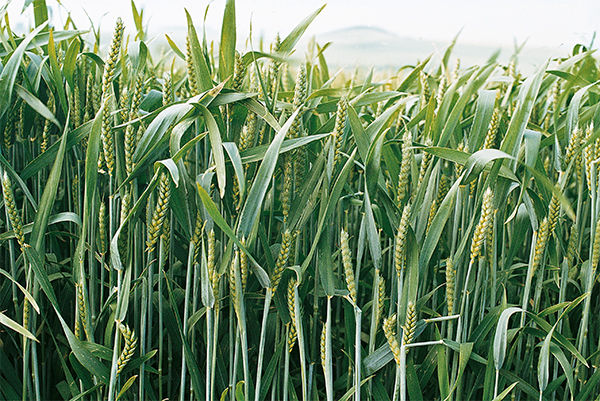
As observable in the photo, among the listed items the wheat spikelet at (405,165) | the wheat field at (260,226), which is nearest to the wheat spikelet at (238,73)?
the wheat field at (260,226)

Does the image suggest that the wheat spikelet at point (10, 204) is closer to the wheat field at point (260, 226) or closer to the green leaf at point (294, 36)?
the wheat field at point (260, 226)

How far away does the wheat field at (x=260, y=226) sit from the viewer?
0.72m

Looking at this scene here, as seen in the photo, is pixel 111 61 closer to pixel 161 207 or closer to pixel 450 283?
pixel 161 207

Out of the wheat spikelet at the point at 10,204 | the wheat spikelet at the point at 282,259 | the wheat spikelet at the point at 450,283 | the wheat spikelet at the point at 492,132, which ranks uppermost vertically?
the wheat spikelet at the point at 492,132

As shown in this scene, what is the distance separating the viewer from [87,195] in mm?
730

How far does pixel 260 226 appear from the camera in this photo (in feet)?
2.48

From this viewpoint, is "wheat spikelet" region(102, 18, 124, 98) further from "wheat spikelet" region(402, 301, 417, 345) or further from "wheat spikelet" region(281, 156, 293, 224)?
"wheat spikelet" region(402, 301, 417, 345)

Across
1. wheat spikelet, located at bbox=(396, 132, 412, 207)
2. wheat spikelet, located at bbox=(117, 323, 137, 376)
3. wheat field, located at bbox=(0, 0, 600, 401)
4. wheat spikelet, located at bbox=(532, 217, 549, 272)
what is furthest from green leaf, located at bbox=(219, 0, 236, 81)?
wheat spikelet, located at bbox=(532, 217, 549, 272)

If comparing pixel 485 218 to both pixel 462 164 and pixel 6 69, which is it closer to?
pixel 462 164

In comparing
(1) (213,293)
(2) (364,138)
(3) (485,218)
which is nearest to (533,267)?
(3) (485,218)

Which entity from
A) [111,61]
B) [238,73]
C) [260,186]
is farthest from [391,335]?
[111,61]

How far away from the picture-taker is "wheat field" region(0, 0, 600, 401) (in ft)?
2.38

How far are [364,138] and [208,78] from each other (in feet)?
0.74

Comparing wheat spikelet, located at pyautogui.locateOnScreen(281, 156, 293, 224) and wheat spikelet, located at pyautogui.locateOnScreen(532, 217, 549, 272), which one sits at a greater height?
wheat spikelet, located at pyautogui.locateOnScreen(281, 156, 293, 224)
